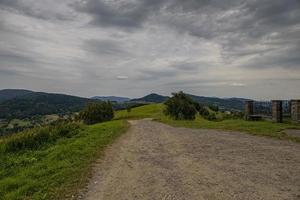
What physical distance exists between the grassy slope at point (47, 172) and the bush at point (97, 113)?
55.8 meters

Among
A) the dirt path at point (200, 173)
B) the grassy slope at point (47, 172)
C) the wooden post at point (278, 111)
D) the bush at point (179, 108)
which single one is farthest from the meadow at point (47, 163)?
the bush at point (179, 108)

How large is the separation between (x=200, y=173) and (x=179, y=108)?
3992 centimetres

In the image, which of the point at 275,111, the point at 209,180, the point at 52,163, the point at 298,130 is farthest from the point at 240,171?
the point at 275,111

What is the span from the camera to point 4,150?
1559 centimetres

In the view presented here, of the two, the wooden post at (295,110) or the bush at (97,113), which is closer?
the wooden post at (295,110)

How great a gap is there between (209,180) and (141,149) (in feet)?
21.5

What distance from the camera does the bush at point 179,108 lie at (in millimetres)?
48759

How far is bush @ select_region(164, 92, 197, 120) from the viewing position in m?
48.8

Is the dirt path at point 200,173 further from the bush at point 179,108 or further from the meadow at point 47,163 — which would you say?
the bush at point 179,108

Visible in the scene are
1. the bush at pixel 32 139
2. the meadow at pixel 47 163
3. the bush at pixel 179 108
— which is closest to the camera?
the meadow at pixel 47 163

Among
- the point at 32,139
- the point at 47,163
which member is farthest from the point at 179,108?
the point at 47,163

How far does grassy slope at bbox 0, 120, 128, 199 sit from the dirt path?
57cm

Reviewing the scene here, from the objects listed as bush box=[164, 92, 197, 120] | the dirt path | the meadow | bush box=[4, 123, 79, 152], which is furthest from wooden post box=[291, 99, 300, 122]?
bush box=[164, 92, 197, 120]

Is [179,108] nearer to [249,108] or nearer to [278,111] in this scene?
[249,108]
